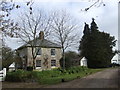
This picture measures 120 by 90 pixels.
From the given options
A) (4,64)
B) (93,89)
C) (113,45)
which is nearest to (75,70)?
(4,64)

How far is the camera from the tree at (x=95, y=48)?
2613 inches

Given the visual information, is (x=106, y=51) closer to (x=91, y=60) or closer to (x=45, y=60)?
(x=91, y=60)

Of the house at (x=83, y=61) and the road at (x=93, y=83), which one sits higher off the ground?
the house at (x=83, y=61)

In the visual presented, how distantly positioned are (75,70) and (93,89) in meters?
24.8

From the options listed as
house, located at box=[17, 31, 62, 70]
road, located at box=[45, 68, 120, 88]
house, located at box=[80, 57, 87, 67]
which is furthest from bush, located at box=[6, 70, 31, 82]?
house, located at box=[80, 57, 87, 67]

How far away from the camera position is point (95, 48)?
66.6m

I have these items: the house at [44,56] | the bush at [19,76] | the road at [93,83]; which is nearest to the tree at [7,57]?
the house at [44,56]

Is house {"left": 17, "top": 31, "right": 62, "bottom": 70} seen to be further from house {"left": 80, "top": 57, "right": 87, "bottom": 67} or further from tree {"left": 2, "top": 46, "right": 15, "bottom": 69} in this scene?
house {"left": 80, "top": 57, "right": 87, "bottom": 67}

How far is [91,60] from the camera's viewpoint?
6781 cm

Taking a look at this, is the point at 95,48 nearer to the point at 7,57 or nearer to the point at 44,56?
the point at 44,56

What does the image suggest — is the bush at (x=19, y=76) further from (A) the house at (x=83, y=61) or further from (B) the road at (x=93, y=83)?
(A) the house at (x=83, y=61)

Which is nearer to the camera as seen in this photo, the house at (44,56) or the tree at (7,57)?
the tree at (7,57)

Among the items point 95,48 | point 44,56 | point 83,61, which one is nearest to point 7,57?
point 44,56

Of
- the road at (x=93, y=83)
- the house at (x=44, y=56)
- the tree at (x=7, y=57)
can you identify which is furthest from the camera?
the house at (x=44, y=56)
